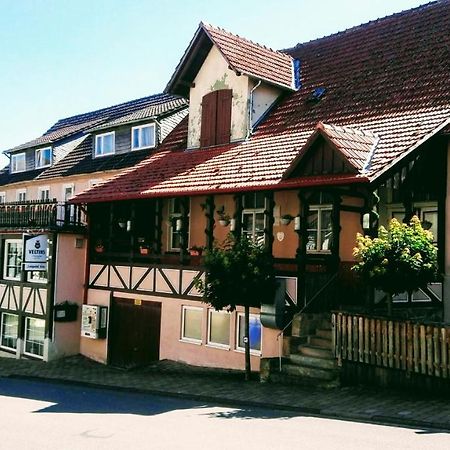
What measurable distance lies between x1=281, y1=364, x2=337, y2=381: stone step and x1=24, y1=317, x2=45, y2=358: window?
11128 millimetres

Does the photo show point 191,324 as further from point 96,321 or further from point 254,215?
point 96,321

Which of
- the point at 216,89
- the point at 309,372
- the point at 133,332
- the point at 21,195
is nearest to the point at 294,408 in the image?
the point at 309,372

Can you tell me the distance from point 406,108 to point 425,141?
2439mm

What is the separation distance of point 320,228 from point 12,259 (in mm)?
12951

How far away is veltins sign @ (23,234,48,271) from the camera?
70.1ft

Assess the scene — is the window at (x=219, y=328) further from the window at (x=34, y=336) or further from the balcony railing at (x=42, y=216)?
the window at (x=34, y=336)

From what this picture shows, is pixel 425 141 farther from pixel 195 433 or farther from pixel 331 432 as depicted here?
pixel 195 433

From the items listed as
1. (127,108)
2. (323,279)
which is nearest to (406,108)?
(323,279)

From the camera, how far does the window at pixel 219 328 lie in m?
16.8

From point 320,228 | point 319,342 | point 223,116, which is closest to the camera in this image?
point 319,342

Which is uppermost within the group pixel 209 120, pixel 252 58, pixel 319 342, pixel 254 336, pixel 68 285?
pixel 252 58

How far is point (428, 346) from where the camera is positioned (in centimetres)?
1125

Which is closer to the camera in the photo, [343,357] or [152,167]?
[343,357]

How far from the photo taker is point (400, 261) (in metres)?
11.5
